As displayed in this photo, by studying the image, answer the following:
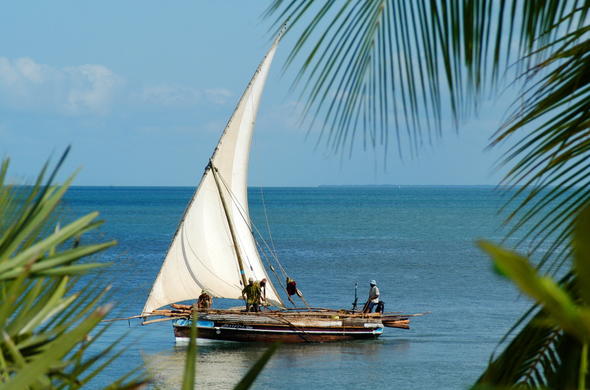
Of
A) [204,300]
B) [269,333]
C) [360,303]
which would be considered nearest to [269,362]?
[269,333]

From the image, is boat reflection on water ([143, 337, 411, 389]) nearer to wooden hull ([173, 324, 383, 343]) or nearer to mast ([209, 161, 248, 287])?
wooden hull ([173, 324, 383, 343])

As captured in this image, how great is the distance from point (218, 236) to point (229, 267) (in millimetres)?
1038

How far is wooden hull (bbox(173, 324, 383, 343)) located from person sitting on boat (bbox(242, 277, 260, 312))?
61cm

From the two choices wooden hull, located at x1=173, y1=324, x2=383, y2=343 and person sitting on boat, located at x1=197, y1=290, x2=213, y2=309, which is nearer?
person sitting on boat, located at x1=197, y1=290, x2=213, y2=309

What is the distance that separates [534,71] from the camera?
2.14m

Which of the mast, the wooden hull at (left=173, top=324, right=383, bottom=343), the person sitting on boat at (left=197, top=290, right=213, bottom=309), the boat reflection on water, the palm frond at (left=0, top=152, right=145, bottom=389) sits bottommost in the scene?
the boat reflection on water

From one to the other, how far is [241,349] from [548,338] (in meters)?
25.4

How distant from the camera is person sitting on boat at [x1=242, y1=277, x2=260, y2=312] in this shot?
25562 millimetres

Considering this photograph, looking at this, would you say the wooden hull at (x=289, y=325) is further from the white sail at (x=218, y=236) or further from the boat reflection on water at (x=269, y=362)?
the white sail at (x=218, y=236)

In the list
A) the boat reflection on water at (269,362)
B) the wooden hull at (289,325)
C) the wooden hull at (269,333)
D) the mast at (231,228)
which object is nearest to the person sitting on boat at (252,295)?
the mast at (231,228)

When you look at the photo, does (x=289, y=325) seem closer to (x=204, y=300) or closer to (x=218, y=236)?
(x=204, y=300)

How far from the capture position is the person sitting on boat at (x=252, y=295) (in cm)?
2556

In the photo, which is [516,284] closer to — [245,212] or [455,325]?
[245,212]

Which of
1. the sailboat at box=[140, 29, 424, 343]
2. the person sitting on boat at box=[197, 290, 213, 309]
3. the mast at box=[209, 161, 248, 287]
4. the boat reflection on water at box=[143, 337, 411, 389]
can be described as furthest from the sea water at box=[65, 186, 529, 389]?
the mast at box=[209, 161, 248, 287]
